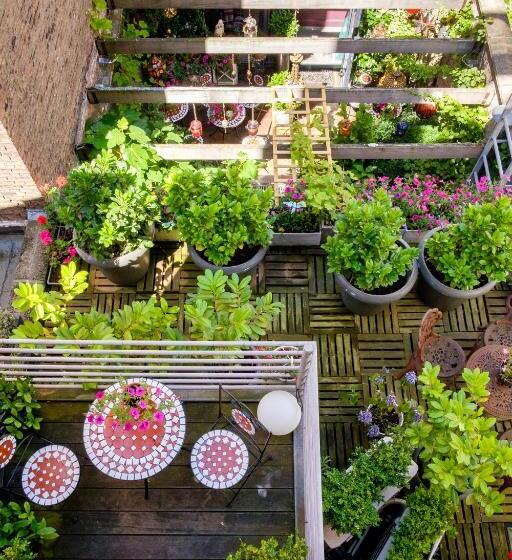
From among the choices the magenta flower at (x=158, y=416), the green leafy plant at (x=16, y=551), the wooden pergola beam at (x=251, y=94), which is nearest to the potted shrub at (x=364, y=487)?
the magenta flower at (x=158, y=416)

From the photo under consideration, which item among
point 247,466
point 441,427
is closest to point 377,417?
point 441,427

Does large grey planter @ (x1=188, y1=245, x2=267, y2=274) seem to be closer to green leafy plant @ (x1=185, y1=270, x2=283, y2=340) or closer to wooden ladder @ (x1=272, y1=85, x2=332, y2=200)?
wooden ladder @ (x1=272, y1=85, x2=332, y2=200)

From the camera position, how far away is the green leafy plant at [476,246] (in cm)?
602

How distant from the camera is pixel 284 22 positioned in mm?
10516

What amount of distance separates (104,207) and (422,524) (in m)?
4.73

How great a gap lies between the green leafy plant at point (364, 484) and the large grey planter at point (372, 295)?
5.50 feet

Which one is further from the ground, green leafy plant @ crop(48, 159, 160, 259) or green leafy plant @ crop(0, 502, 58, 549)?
green leafy plant @ crop(48, 159, 160, 259)

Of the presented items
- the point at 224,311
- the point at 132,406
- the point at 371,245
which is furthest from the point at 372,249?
the point at 132,406

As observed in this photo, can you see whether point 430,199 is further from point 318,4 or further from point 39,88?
point 39,88

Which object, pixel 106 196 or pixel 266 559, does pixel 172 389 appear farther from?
pixel 106 196

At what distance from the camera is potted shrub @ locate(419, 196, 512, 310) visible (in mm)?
6027

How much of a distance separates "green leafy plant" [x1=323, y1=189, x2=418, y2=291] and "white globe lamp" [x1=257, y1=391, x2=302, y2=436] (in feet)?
8.05

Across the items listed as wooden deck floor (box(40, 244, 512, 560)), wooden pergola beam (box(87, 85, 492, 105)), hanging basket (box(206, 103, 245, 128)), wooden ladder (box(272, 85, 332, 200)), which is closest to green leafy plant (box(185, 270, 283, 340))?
wooden deck floor (box(40, 244, 512, 560))

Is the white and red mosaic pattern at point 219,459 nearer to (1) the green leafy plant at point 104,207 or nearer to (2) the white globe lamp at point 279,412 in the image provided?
(2) the white globe lamp at point 279,412
